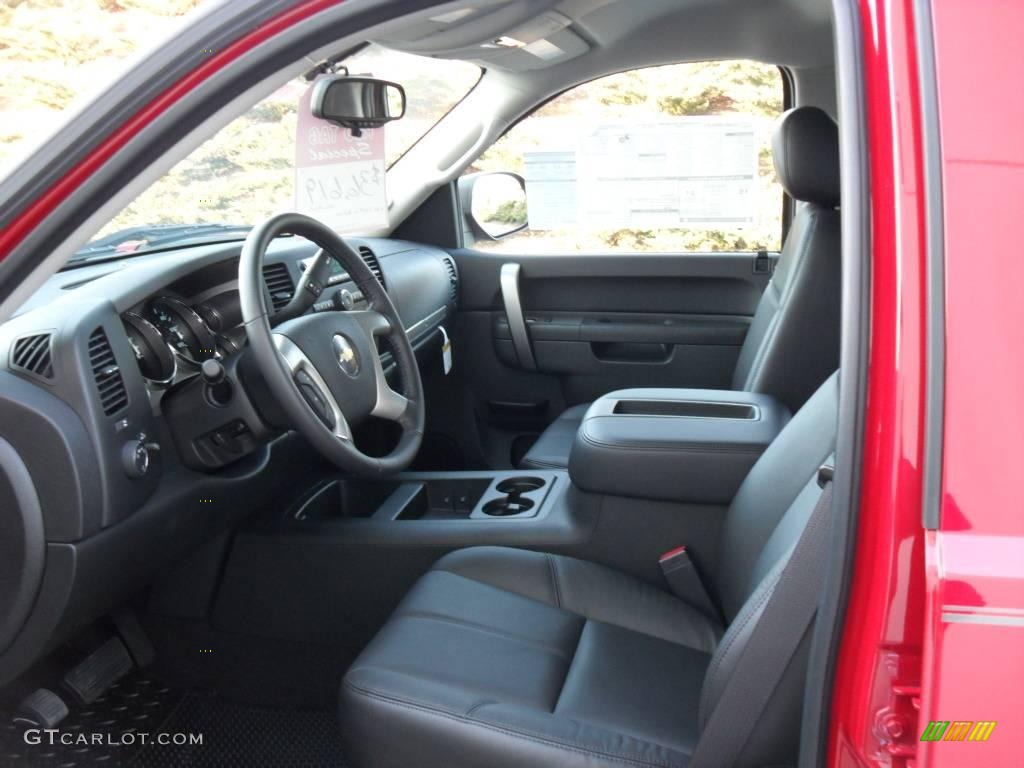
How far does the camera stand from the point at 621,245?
10.5 feet

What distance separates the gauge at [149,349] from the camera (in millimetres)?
1698

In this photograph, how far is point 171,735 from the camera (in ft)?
6.59

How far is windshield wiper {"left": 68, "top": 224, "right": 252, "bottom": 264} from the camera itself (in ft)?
6.48

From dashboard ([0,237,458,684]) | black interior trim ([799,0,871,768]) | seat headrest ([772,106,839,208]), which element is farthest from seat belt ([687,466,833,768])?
seat headrest ([772,106,839,208])

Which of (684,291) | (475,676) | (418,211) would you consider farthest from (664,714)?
(418,211)

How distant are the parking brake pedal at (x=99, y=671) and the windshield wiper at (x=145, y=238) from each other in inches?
31.9

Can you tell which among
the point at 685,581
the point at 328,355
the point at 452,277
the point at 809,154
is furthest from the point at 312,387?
the point at 452,277

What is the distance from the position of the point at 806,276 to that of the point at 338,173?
4.80 feet

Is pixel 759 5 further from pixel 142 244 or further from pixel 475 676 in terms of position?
pixel 475 676

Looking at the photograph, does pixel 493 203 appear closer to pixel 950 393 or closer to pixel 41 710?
pixel 41 710

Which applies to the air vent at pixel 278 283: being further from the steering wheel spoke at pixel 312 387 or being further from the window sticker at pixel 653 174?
the window sticker at pixel 653 174

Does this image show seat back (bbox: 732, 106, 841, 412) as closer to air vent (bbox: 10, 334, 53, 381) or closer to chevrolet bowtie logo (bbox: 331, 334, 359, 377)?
chevrolet bowtie logo (bbox: 331, 334, 359, 377)

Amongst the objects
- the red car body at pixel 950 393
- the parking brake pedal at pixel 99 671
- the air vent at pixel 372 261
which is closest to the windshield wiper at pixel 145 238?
the air vent at pixel 372 261

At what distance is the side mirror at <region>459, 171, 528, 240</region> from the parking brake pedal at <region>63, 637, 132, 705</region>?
1.91 m
